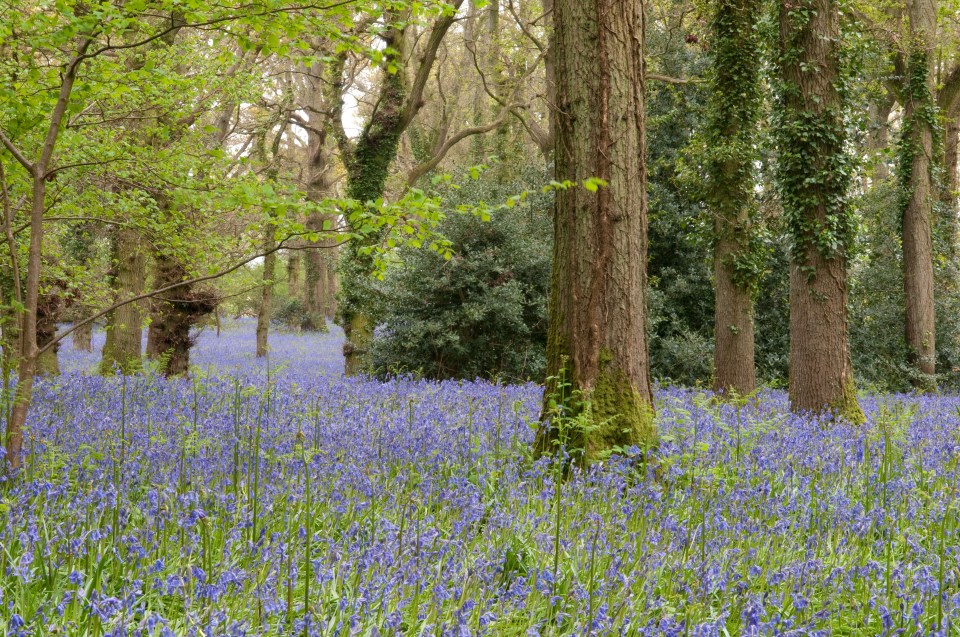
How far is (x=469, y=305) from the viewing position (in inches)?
548

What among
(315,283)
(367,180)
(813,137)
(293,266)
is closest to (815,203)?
(813,137)

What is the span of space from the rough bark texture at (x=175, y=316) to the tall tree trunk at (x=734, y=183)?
882 centimetres

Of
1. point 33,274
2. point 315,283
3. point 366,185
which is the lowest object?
point 33,274

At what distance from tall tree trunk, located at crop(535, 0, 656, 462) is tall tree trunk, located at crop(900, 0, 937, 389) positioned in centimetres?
1487

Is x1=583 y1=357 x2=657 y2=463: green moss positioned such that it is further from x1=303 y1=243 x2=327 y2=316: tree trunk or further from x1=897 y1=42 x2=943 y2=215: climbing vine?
x1=303 y1=243 x2=327 y2=316: tree trunk

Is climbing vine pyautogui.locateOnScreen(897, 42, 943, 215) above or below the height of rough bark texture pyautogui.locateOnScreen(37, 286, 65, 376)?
above

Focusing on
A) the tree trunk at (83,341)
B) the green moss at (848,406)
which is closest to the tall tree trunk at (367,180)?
the green moss at (848,406)

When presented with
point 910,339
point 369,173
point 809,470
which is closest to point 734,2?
point 369,173

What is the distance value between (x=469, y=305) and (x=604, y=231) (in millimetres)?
8724

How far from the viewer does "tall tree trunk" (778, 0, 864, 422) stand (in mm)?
9406

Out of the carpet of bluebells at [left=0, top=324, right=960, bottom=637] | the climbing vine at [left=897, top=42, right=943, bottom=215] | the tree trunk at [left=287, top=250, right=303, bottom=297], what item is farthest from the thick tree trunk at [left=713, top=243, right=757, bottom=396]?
the tree trunk at [left=287, top=250, right=303, bottom=297]

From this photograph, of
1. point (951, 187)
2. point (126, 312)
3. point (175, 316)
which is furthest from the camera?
point (951, 187)

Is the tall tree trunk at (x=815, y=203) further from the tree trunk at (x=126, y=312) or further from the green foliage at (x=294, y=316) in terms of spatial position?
the green foliage at (x=294, y=316)

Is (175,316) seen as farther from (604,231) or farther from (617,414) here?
(617,414)
